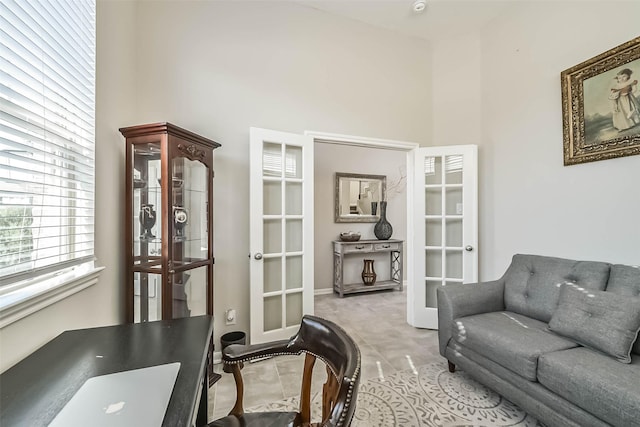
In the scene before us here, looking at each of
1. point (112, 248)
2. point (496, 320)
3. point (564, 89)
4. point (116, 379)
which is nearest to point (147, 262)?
point (112, 248)

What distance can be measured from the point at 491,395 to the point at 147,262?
2.59m

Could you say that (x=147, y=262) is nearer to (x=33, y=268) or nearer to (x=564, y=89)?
(x=33, y=268)

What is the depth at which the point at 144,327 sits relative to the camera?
1.31 metres

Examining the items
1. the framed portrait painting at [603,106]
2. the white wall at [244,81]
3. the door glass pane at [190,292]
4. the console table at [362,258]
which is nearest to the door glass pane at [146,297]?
the door glass pane at [190,292]

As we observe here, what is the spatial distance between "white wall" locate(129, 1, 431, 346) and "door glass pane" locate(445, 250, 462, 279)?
57.7 inches

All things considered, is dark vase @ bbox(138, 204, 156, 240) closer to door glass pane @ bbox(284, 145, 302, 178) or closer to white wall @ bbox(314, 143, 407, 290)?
door glass pane @ bbox(284, 145, 302, 178)

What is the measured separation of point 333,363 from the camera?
1031 mm

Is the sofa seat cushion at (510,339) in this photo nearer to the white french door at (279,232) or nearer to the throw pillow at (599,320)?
the throw pillow at (599,320)

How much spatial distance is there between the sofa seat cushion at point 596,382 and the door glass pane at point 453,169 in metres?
1.98

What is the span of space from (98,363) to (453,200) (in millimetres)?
3351

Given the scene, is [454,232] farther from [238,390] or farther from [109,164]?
[109,164]

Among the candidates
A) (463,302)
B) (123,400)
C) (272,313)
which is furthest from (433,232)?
(123,400)

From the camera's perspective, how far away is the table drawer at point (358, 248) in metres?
4.76

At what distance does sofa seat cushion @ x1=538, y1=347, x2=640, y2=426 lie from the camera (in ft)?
4.27
